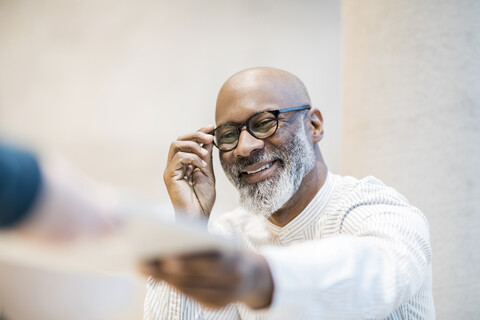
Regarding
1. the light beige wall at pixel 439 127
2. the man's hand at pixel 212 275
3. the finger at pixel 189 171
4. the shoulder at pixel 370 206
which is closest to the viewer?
the man's hand at pixel 212 275

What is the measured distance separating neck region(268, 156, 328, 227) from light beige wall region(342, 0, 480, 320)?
1.73ft

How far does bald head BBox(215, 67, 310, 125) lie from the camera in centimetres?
133

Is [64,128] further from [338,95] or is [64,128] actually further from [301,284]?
[301,284]

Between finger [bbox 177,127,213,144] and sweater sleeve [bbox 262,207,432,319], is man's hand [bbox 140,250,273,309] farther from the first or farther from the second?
finger [bbox 177,127,213,144]

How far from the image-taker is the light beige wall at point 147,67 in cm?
324

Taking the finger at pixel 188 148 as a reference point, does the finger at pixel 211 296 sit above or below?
above

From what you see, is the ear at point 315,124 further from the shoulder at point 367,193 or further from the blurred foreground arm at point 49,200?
the blurred foreground arm at point 49,200

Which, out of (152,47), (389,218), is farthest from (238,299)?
(152,47)

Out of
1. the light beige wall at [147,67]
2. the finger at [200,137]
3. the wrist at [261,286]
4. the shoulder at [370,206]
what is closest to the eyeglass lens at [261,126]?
the finger at [200,137]

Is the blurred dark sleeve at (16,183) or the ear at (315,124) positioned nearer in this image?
the blurred dark sleeve at (16,183)

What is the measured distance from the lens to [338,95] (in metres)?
3.21

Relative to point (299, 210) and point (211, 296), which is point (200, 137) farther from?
point (211, 296)

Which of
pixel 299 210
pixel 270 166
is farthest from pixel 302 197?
pixel 270 166

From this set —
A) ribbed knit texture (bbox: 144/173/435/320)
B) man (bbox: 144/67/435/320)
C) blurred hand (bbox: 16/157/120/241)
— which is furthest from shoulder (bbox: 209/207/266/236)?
blurred hand (bbox: 16/157/120/241)
